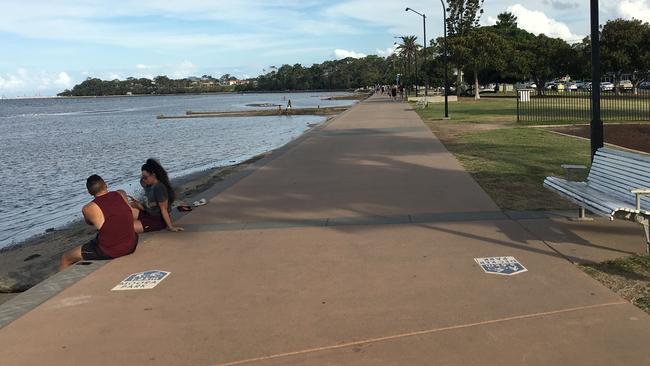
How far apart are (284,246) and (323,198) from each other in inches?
107

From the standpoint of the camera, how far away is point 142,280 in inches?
209

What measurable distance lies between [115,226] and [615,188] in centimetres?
536

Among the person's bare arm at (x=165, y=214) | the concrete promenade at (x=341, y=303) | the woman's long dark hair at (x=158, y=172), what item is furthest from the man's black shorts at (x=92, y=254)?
the woman's long dark hair at (x=158, y=172)

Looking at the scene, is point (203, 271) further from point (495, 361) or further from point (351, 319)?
point (495, 361)

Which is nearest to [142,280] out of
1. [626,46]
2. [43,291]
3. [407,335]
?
[43,291]

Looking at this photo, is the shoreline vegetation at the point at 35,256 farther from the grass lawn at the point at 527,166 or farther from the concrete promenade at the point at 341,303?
the grass lawn at the point at 527,166

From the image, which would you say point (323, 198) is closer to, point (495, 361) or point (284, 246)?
point (284, 246)

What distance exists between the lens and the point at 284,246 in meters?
6.28

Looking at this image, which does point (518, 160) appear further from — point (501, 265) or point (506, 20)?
point (506, 20)

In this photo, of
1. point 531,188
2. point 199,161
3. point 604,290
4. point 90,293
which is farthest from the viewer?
point 199,161

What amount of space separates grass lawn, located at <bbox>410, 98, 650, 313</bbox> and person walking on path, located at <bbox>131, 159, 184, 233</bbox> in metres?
4.39

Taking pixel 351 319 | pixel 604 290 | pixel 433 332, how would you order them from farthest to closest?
pixel 604 290
pixel 351 319
pixel 433 332

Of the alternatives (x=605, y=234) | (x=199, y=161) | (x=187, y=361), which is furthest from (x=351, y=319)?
(x=199, y=161)

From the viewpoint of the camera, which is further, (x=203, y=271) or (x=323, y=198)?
(x=323, y=198)
